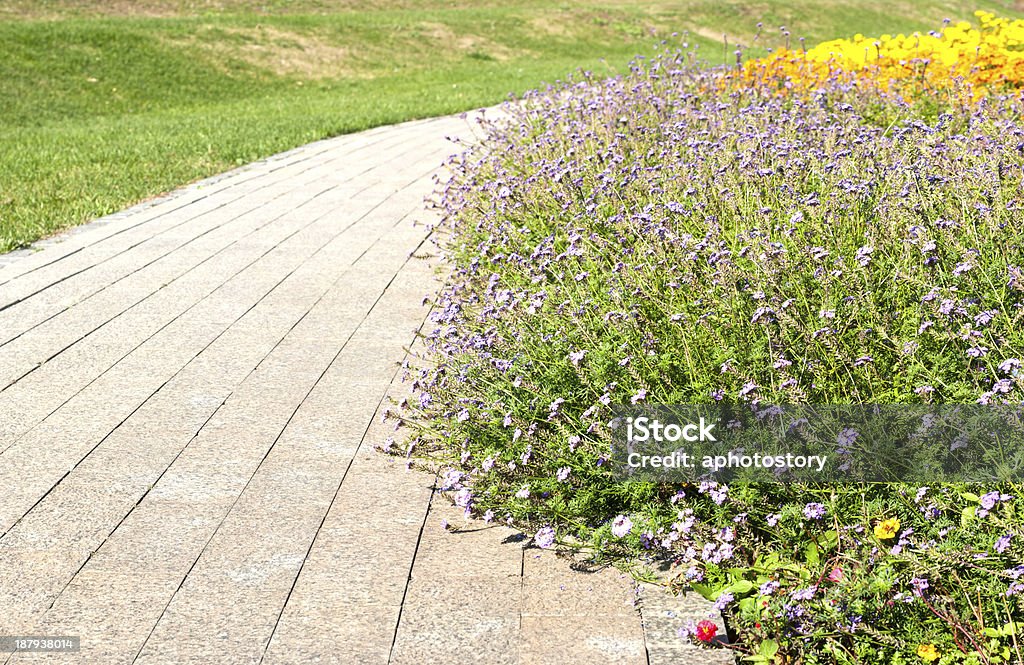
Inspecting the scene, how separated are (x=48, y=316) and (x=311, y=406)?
6.83 ft

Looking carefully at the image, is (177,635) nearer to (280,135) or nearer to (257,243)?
(257,243)

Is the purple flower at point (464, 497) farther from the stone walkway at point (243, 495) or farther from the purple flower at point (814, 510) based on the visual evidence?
the purple flower at point (814, 510)

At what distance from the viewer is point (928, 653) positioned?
246cm

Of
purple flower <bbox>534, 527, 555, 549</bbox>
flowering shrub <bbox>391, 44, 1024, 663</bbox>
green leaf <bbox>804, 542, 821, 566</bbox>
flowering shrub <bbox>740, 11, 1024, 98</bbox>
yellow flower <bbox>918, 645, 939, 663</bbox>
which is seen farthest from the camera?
flowering shrub <bbox>740, 11, 1024, 98</bbox>

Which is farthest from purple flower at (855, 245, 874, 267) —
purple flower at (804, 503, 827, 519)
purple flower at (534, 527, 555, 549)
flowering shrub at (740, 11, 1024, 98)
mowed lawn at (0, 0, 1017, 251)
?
mowed lawn at (0, 0, 1017, 251)

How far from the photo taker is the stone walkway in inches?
109

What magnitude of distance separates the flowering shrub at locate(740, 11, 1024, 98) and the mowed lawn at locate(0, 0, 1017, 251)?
4.46 ft

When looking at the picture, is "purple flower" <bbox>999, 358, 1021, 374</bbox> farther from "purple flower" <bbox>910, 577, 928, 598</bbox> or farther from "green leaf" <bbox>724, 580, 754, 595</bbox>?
"green leaf" <bbox>724, 580, 754, 595</bbox>

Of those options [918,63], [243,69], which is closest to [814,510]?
[918,63]

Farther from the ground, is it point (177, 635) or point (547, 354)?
point (547, 354)

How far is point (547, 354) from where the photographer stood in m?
3.60

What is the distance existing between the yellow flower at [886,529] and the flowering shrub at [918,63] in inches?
220

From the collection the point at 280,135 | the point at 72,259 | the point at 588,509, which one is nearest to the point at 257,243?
the point at 72,259

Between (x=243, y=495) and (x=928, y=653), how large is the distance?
2235mm
